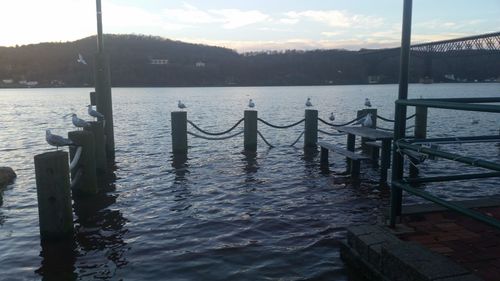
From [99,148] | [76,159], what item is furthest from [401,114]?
[99,148]

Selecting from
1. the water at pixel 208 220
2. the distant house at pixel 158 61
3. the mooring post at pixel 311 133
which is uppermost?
the distant house at pixel 158 61

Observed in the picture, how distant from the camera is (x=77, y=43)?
102250mm

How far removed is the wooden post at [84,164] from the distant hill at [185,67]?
90975mm

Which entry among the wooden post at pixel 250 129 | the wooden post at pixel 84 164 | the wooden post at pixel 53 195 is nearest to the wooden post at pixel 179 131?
the wooden post at pixel 250 129

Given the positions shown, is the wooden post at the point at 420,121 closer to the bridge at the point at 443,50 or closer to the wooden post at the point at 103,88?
the wooden post at the point at 103,88

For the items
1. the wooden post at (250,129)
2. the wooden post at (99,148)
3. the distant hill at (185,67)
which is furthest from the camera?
the distant hill at (185,67)

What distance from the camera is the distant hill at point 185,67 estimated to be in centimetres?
10444

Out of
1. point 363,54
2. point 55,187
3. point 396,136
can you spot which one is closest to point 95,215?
point 55,187

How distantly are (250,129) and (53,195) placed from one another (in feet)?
29.3

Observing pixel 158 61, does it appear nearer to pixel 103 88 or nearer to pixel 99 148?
pixel 103 88

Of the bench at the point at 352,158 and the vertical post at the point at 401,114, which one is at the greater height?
the vertical post at the point at 401,114

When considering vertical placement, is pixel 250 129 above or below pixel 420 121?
below

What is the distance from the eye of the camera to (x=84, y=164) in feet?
28.6

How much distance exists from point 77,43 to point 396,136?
10824 centimetres
